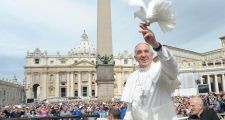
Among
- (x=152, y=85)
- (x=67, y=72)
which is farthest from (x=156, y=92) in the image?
(x=67, y=72)

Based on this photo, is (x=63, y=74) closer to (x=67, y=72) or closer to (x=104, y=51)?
(x=67, y=72)

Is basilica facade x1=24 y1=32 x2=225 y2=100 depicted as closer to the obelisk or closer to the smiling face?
the obelisk

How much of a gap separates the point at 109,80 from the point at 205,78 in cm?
6882

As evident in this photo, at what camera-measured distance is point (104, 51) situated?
2561 centimetres

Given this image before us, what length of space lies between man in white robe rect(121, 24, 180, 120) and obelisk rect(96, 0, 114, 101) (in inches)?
870

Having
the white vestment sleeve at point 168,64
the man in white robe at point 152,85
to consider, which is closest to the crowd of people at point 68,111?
the man in white robe at point 152,85

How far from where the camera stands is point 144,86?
312 centimetres

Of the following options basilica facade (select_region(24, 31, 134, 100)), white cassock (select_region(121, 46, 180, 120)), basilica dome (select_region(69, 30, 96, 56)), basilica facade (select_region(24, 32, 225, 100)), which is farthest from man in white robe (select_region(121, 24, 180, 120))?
basilica dome (select_region(69, 30, 96, 56))

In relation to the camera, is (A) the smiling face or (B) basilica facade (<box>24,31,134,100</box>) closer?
(A) the smiling face

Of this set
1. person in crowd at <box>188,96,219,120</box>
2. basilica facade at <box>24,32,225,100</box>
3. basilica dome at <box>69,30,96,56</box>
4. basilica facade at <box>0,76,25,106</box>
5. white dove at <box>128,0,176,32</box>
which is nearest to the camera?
white dove at <box>128,0,176,32</box>

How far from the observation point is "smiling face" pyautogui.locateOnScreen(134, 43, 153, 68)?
10.4 ft

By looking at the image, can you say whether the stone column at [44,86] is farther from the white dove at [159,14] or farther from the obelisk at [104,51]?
the white dove at [159,14]

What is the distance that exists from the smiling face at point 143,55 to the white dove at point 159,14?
379 mm

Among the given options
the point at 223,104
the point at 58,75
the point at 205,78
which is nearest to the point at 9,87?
the point at 58,75
